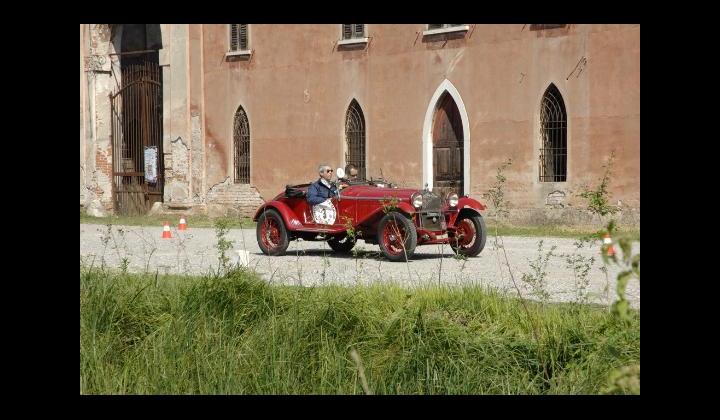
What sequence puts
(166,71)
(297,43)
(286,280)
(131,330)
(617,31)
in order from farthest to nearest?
(166,71)
(297,43)
(617,31)
(286,280)
(131,330)

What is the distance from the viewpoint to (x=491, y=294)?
8.55 metres

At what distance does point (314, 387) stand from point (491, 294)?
6.64 feet

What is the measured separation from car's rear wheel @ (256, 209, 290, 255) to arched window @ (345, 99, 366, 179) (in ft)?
30.6

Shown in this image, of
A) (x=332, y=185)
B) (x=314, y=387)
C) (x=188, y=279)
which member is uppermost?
(x=332, y=185)

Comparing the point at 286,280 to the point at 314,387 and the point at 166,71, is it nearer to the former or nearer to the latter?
the point at 314,387

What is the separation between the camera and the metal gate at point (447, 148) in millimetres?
22500

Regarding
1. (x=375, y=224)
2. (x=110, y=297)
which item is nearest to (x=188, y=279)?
(x=110, y=297)

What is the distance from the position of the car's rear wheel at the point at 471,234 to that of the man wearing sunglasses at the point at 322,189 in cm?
179

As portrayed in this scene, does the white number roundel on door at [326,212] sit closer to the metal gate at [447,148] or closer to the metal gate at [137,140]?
the metal gate at [447,148]

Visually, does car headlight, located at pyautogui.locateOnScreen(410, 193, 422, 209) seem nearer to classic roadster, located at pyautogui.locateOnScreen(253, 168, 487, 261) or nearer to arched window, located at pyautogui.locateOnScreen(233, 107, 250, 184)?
classic roadster, located at pyautogui.locateOnScreen(253, 168, 487, 261)

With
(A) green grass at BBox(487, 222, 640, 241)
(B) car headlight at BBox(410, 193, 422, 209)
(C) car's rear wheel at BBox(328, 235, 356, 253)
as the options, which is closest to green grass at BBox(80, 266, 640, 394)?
(B) car headlight at BBox(410, 193, 422, 209)

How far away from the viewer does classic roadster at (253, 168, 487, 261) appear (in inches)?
528

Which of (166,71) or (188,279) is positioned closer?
(188,279)

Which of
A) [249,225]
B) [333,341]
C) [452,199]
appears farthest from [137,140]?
[333,341]
